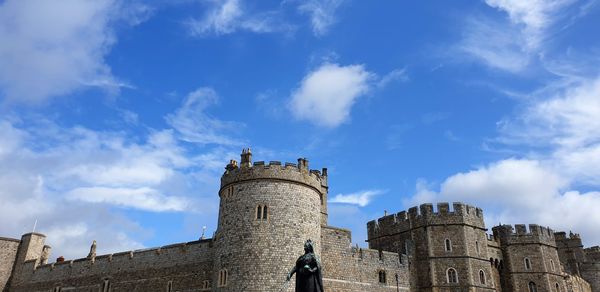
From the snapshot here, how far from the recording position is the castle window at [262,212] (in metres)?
28.8

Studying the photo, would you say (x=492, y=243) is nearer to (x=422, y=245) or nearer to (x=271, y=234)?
(x=422, y=245)

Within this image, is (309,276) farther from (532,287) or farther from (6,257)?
(6,257)

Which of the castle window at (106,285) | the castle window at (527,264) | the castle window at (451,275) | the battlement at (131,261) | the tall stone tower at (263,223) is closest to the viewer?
the tall stone tower at (263,223)

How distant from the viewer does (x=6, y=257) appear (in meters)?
46.5

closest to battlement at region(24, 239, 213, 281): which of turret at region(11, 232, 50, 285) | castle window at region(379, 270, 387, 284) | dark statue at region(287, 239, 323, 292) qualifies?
turret at region(11, 232, 50, 285)

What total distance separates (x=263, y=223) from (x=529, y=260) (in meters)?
25.1

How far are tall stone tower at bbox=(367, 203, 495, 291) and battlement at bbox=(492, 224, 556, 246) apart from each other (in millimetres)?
4000

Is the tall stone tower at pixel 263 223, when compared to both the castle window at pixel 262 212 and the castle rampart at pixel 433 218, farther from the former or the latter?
the castle rampart at pixel 433 218

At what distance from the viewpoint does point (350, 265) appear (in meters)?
34.2

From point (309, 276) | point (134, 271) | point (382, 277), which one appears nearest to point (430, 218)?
point (382, 277)

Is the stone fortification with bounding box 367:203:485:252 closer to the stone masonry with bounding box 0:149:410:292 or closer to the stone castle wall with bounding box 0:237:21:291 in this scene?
the stone masonry with bounding box 0:149:410:292

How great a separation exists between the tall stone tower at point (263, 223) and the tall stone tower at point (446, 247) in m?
10.9

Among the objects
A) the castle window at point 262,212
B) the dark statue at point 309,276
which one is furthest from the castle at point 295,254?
the dark statue at point 309,276

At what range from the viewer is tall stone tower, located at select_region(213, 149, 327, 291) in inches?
1093
